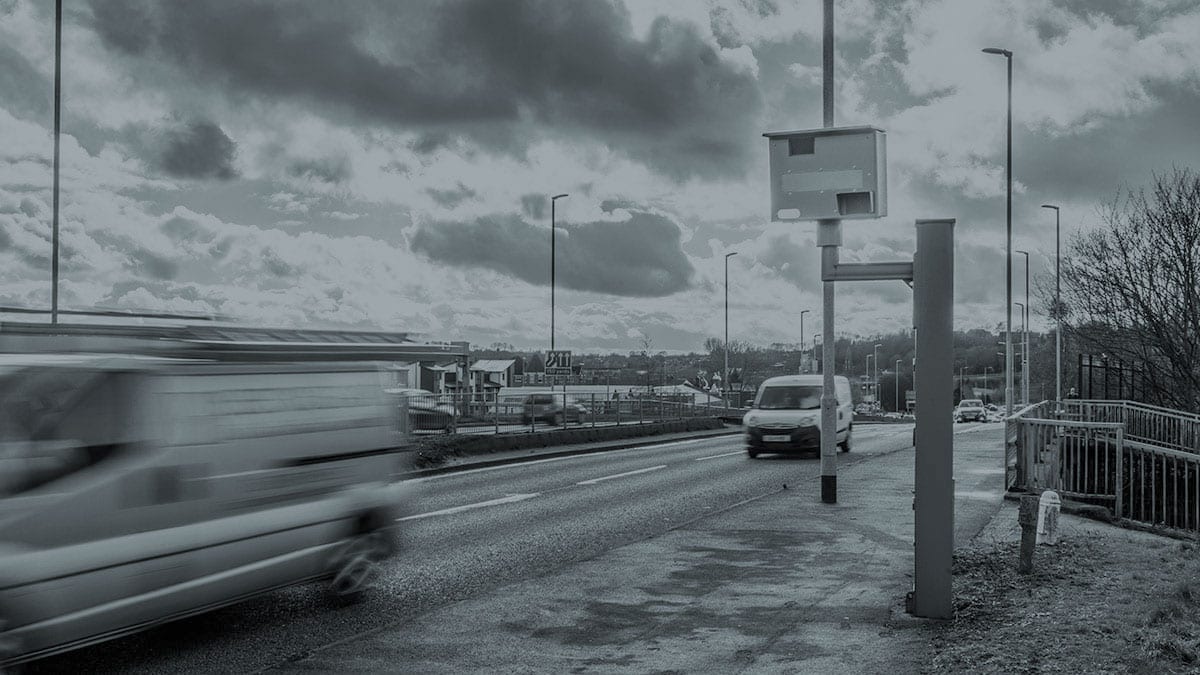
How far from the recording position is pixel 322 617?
8039 millimetres

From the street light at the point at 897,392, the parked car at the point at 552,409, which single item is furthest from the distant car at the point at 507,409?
the street light at the point at 897,392

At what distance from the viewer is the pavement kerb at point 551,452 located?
848 inches

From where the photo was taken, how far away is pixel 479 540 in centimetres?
1196

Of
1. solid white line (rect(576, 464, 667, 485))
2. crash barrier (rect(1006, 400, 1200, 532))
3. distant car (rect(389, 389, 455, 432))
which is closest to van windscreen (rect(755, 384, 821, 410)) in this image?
solid white line (rect(576, 464, 667, 485))

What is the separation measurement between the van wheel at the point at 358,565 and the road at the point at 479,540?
127mm

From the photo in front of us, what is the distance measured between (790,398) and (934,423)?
1882 cm

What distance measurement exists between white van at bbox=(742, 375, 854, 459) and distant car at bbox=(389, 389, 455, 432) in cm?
656

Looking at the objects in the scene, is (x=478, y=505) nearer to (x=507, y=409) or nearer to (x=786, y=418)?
(x=786, y=418)

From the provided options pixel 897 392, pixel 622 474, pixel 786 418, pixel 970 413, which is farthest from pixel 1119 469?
pixel 897 392

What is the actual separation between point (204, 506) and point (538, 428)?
22.3 metres

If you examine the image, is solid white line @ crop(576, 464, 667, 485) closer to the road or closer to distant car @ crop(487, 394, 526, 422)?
the road

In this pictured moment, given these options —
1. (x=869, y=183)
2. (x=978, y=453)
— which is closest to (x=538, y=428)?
(x=978, y=453)

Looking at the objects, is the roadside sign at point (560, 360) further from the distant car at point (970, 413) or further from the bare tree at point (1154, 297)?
the distant car at point (970, 413)

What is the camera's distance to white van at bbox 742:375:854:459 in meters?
25.2
